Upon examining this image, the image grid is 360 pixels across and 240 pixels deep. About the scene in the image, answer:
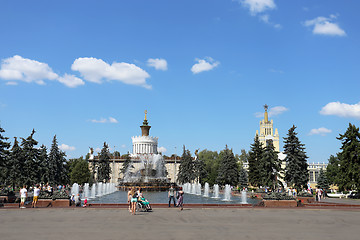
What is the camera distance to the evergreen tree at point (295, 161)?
121ft

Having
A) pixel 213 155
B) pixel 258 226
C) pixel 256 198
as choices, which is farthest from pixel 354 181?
pixel 213 155

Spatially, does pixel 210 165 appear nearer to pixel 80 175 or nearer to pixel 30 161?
pixel 80 175

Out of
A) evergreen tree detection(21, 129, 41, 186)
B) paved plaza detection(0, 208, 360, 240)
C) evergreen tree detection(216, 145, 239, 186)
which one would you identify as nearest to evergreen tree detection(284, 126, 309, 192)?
evergreen tree detection(216, 145, 239, 186)

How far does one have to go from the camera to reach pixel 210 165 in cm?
9644

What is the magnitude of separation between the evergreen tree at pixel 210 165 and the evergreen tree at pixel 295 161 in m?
34.0

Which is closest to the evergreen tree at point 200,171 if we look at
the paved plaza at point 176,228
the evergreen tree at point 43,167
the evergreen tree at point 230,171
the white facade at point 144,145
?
the evergreen tree at point 230,171

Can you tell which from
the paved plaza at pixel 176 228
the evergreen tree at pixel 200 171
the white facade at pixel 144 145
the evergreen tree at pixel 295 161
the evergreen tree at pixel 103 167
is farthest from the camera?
the white facade at pixel 144 145

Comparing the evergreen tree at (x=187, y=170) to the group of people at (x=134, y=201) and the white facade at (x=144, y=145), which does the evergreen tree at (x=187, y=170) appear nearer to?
the white facade at (x=144, y=145)

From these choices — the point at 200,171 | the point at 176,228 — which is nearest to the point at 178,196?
the point at 176,228

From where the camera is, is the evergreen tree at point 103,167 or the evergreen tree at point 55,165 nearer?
the evergreen tree at point 55,165

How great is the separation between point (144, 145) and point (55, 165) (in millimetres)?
42409

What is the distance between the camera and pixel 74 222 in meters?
12.3

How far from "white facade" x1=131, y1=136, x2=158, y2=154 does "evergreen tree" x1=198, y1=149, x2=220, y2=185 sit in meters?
16.2

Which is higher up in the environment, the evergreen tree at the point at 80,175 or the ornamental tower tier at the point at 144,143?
the ornamental tower tier at the point at 144,143
